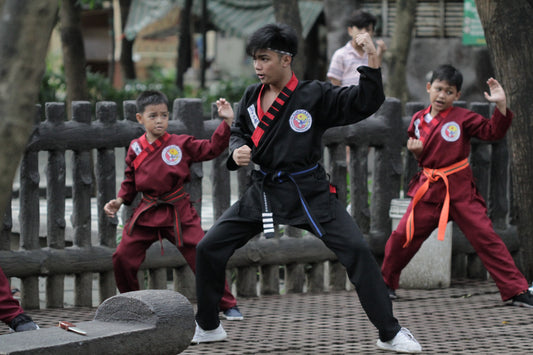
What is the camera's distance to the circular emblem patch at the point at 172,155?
6035 millimetres

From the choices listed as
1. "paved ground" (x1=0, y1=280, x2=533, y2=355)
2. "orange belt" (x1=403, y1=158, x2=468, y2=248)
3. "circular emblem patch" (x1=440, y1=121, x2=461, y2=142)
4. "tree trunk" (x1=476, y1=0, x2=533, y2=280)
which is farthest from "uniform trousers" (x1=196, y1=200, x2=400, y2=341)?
"tree trunk" (x1=476, y1=0, x2=533, y2=280)

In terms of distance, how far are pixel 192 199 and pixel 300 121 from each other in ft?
6.48

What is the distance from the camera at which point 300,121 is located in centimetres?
521

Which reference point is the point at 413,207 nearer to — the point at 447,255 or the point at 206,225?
the point at 447,255

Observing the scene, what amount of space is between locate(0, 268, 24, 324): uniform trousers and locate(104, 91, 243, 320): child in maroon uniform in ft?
2.48

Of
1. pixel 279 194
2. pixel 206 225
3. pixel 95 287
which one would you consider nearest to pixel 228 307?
pixel 279 194

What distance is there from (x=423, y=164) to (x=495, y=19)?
1.14 metres

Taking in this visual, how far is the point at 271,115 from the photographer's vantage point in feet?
17.2

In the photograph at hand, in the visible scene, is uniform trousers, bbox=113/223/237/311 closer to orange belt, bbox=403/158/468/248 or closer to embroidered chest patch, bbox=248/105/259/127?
embroidered chest patch, bbox=248/105/259/127

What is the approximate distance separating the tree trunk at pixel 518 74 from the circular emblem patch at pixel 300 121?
2.31 meters

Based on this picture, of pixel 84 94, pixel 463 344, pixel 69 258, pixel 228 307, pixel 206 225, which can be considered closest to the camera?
pixel 463 344

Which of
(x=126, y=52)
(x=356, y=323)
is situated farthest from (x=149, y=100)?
(x=126, y=52)

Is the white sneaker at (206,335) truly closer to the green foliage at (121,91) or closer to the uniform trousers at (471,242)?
the uniform trousers at (471,242)

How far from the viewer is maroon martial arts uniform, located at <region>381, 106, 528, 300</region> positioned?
21.5 feet
